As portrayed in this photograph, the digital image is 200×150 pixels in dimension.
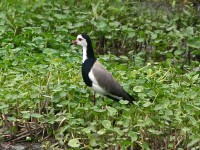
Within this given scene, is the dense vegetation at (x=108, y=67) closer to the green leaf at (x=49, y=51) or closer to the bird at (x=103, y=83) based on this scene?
the green leaf at (x=49, y=51)

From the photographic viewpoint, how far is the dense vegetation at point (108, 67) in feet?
23.1

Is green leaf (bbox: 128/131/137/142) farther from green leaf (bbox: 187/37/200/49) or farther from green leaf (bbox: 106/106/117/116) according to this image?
green leaf (bbox: 187/37/200/49)

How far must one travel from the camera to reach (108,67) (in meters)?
8.90

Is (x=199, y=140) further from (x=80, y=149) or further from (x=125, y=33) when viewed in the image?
(x=125, y=33)

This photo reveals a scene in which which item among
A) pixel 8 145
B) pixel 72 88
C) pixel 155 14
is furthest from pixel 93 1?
pixel 8 145

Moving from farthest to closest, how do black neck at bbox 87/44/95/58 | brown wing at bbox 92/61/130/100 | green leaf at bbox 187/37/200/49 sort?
green leaf at bbox 187/37/200/49 → black neck at bbox 87/44/95/58 → brown wing at bbox 92/61/130/100

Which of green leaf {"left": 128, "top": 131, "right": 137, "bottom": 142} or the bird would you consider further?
the bird

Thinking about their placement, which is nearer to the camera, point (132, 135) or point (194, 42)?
point (132, 135)

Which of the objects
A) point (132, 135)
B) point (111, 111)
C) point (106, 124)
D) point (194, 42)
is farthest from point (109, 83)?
point (194, 42)

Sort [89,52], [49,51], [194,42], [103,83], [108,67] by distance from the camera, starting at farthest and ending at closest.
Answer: [194,42], [49,51], [108,67], [89,52], [103,83]

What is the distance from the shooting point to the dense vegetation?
7035 mm

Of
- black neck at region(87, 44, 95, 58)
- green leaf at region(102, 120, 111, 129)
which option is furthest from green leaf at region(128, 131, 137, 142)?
black neck at region(87, 44, 95, 58)

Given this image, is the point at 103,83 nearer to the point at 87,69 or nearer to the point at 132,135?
the point at 87,69

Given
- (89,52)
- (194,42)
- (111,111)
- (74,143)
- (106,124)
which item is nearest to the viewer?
(74,143)
